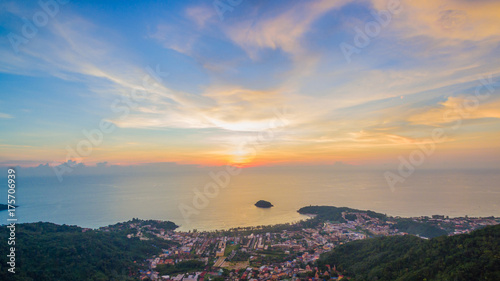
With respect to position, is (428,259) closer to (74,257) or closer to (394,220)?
(394,220)

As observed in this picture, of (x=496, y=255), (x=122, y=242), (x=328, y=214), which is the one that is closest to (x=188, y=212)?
(x=122, y=242)

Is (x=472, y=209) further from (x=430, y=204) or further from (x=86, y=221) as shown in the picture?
(x=86, y=221)

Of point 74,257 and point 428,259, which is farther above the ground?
point 428,259

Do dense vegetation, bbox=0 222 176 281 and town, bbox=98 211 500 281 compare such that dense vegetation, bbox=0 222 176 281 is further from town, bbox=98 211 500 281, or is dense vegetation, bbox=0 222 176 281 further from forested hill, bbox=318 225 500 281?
forested hill, bbox=318 225 500 281

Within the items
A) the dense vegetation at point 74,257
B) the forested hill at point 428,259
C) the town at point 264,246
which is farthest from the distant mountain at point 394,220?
the dense vegetation at point 74,257

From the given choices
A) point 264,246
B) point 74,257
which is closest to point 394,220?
point 264,246

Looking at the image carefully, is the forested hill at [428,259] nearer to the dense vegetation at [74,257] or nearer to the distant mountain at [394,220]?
the distant mountain at [394,220]

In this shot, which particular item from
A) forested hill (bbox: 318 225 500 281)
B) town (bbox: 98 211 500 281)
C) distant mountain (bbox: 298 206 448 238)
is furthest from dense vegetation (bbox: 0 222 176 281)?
distant mountain (bbox: 298 206 448 238)
